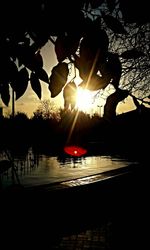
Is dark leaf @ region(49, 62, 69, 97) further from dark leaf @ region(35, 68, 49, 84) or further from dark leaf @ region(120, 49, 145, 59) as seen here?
dark leaf @ region(120, 49, 145, 59)

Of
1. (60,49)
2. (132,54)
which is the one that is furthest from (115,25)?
(60,49)

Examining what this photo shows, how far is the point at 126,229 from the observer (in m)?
8.42

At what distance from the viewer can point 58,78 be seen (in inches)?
45.7

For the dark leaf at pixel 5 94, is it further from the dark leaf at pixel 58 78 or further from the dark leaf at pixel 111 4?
the dark leaf at pixel 111 4

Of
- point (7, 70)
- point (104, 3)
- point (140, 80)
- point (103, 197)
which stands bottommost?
point (103, 197)

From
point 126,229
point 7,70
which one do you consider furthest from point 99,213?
point 7,70

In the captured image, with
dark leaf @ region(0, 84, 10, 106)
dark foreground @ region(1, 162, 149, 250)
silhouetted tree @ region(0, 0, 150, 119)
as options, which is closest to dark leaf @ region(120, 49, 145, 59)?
silhouetted tree @ region(0, 0, 150, 119)

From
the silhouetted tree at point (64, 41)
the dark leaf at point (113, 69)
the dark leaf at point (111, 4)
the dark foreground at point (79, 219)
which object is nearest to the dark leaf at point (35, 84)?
the silhouetted tree at point (64, 41)

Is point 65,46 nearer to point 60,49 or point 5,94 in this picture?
point 60,49

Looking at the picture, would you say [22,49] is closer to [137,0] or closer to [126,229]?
[137,0]

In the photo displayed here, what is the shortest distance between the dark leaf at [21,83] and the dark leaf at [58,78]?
175 millimetres

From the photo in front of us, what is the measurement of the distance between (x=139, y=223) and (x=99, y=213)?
1.35 m

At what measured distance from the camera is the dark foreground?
7.01 metres

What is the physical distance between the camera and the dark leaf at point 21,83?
128 centimetres
